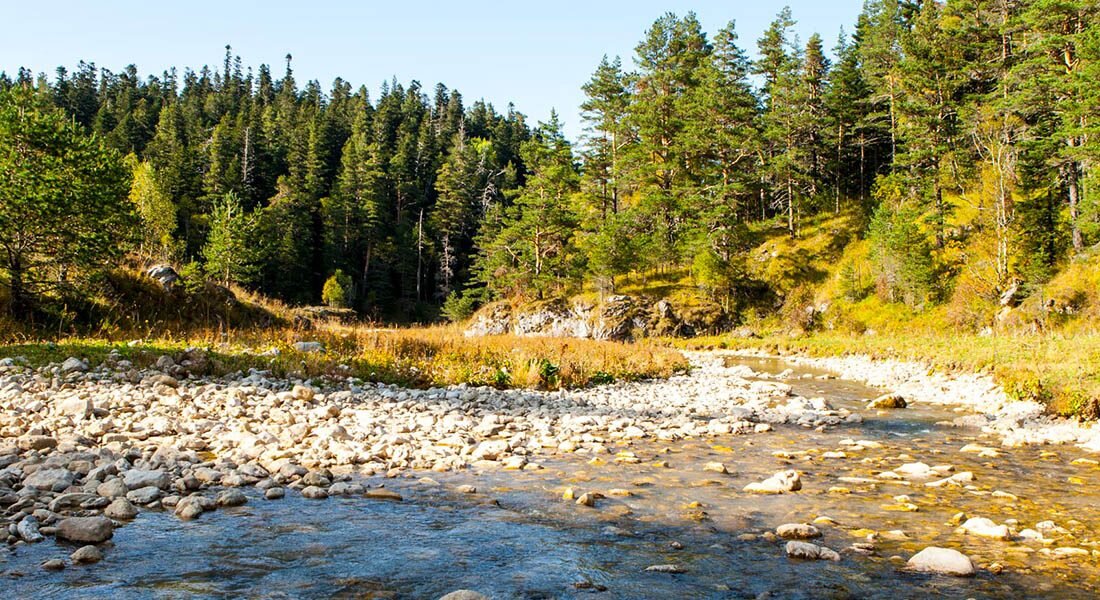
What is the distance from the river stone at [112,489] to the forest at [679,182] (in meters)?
15.1

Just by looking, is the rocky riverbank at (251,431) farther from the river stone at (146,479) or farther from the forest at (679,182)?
the forest at (679,182)

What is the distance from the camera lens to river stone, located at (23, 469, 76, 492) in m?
4.94

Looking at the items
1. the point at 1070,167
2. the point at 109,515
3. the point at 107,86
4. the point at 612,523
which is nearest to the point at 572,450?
the point at 612,523

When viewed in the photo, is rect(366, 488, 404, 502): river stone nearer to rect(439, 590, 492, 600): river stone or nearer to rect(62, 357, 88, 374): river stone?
rect(439, 590, 492, 600): river stone

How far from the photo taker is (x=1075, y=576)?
3811mm

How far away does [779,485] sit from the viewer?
19.3ft

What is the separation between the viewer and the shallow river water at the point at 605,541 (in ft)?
11.7

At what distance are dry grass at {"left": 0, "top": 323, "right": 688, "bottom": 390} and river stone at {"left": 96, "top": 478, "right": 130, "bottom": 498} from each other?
6.95m

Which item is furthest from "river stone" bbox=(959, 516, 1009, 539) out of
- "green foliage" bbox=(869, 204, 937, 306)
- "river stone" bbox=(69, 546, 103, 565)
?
"green foliage" bbox=(869, 204, 937, 306)

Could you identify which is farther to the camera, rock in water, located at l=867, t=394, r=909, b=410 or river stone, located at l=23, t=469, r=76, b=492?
rock in water, located at l=867, t=394, r=909, b=410

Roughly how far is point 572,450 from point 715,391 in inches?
298

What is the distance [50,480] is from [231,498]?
1.51 m

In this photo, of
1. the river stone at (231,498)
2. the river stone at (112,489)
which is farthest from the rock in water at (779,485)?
the river stone at (112,489)

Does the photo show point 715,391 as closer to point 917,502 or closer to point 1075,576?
point 917,502
